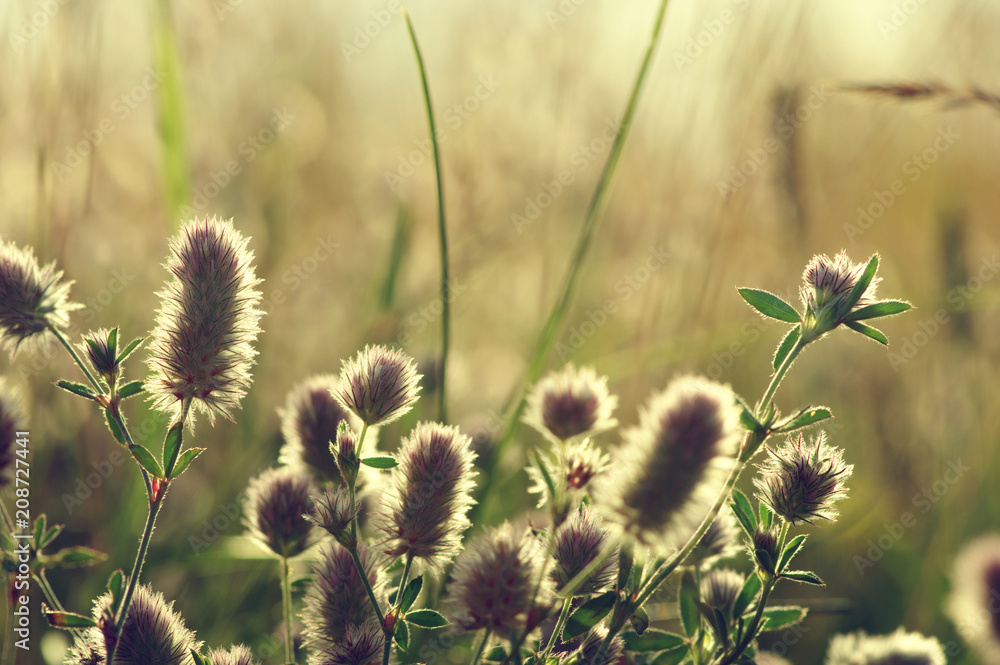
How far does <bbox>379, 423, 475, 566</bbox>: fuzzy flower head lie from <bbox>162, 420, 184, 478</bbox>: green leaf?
243mm

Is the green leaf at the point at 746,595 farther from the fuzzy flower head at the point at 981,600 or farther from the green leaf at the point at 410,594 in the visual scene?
the fuzzy flower head at the point at 981,600

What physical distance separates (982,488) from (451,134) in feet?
7.61

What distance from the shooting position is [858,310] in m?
0.86

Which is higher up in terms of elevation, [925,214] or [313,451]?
[925,214]

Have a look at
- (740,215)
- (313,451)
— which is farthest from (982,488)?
(313,451)

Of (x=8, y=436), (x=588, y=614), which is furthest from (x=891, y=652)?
(x=8, y=436)

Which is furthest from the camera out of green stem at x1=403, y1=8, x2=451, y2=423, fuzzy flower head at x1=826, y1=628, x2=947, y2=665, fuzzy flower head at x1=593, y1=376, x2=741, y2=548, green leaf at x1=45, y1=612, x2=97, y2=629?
green stem at x1=403, y1=8, x2=451, y2=423

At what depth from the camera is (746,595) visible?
96 centimetres

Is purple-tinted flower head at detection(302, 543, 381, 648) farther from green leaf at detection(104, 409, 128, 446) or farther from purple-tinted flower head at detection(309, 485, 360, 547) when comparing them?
green leaf at detection(104, 409, 128, 446)

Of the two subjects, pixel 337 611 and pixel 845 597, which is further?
pixel 845 597

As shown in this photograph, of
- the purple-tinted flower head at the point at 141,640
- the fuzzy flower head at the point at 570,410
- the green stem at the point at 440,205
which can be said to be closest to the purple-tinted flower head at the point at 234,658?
the purple-tinted flower head at the point at 141,640

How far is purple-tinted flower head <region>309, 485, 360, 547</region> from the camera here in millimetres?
834

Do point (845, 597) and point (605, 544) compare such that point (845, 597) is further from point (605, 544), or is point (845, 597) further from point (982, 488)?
point (605, 544)

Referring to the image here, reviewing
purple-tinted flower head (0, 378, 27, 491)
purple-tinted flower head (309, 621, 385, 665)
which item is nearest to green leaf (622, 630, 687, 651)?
purple-tinted flower head (309, 621, 385, 665)
